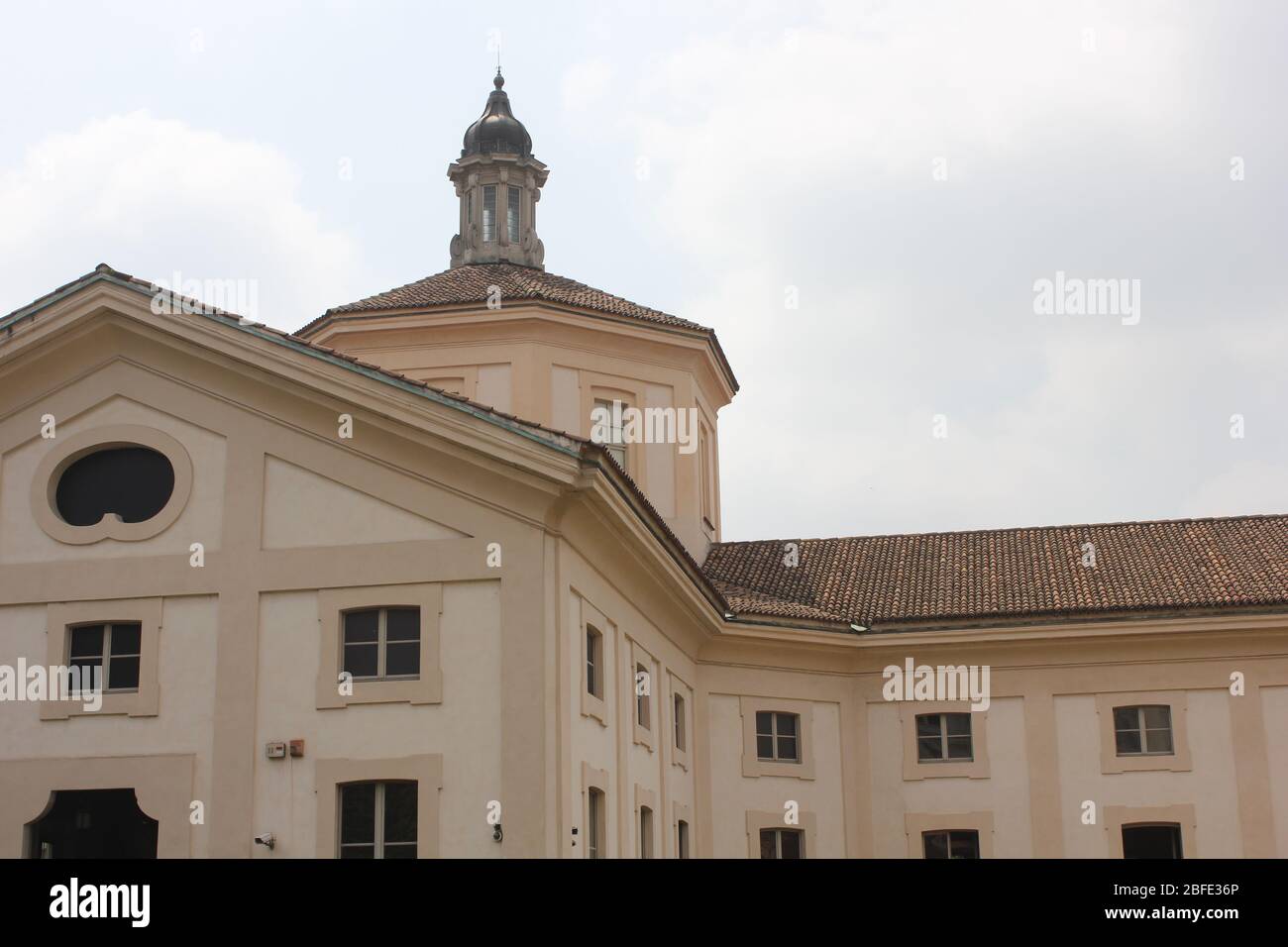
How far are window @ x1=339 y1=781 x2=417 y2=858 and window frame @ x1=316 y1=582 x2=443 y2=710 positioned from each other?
1133 mm

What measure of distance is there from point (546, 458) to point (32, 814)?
27.5 feet

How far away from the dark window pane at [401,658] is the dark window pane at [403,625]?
8 cm

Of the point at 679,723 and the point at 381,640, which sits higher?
the point at 381,640

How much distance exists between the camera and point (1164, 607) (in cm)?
3253

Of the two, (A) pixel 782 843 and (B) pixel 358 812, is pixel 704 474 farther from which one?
(B) pixel 358 812

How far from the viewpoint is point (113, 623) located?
72.3 feet

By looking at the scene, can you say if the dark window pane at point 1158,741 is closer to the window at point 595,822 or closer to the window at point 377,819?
the window at point 595,822

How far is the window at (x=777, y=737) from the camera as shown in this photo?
32.4m

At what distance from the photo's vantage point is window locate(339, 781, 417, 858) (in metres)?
20.7

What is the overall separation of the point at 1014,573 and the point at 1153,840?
6502mm

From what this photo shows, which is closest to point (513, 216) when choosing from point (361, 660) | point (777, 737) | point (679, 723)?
point (777, 737)

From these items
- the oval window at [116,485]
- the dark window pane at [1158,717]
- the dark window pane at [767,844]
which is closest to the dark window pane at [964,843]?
the dark window pane at [767,844]

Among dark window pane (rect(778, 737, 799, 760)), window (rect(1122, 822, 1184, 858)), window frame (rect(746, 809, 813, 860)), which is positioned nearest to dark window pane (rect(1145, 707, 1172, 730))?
window (rect(1122, 822, 1184, 858))
